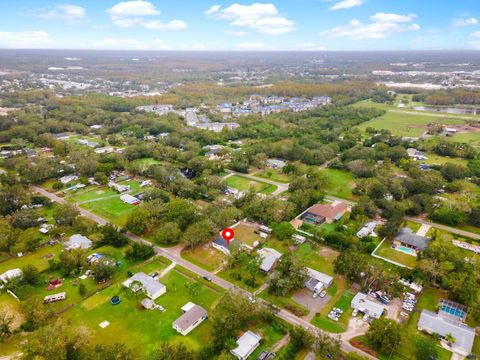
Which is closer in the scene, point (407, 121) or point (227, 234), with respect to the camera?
point (227, 234)

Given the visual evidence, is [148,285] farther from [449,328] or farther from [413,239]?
[413,239]

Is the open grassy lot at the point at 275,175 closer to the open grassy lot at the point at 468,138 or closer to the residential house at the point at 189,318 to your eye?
the residential house at the point at 189,318

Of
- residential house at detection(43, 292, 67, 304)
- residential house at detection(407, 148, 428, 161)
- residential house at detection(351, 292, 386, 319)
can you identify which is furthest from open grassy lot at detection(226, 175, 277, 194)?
residential house at detection(407, 148, 428, 161)

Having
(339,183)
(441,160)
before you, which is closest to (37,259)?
(339,183)

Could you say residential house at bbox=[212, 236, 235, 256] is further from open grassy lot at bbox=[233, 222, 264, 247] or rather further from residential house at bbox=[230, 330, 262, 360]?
residential house at bbox=[230, 330, 262, 360]

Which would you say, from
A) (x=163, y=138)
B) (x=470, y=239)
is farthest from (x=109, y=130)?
(x=470, y=239)

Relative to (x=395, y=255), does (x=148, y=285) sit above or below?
below
